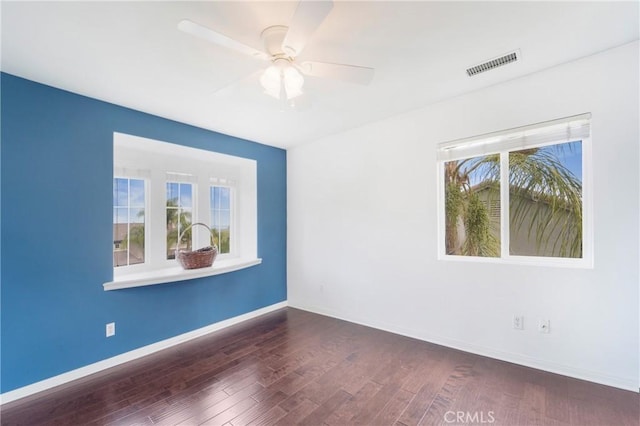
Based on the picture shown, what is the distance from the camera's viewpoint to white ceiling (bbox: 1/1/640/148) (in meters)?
1.54

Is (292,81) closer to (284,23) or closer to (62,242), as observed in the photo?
(284,23)

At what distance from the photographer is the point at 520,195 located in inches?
99.5

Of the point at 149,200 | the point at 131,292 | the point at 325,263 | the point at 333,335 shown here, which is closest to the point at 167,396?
the point at 131,292

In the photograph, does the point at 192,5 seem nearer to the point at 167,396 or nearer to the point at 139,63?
the point at 139,63

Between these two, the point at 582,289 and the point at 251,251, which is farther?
the point at 251,251

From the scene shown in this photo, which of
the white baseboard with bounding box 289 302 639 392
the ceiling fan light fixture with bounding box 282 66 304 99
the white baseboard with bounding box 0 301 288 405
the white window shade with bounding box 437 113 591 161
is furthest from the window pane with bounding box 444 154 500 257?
the white baseboard with bounding box 0 301 288 405

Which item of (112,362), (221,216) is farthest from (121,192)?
(112,362)

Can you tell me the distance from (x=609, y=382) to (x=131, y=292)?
153 inches

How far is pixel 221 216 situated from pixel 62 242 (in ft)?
5.52

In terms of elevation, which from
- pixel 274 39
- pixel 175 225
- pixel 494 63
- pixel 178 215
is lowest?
pixel 175 225

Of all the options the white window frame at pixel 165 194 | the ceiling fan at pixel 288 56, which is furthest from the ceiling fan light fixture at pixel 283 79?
the white window frame at pixel 165 194

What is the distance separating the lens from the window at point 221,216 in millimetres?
3664

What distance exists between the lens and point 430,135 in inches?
112

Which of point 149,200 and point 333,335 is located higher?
point 149,200
